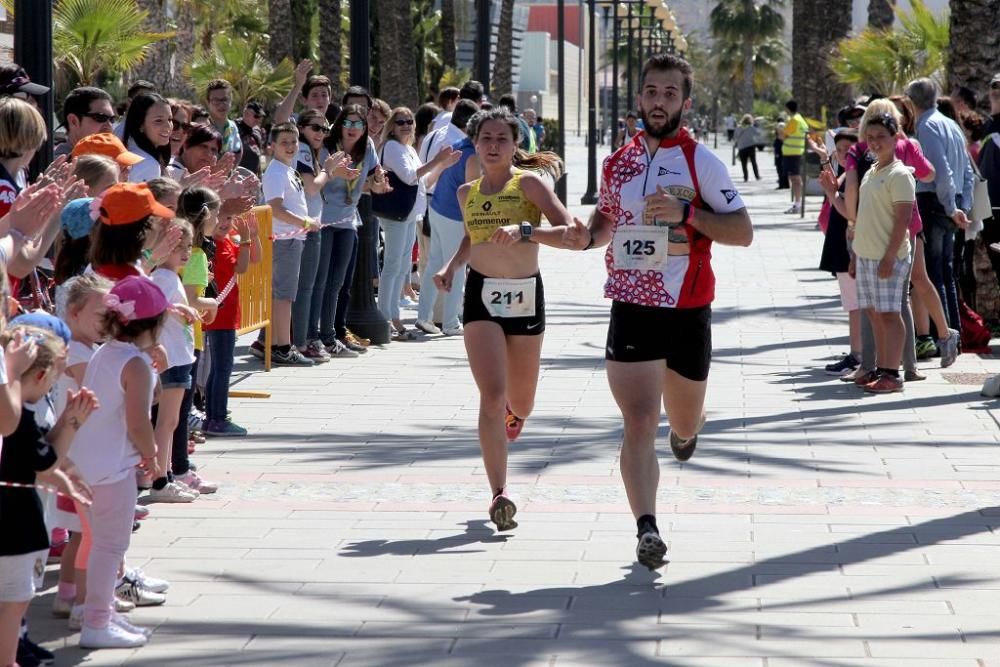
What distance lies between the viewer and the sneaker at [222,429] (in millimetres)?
9258

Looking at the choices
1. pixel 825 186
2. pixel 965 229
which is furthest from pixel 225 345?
pixel 965 229

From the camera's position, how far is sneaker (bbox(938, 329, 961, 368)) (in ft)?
38.6

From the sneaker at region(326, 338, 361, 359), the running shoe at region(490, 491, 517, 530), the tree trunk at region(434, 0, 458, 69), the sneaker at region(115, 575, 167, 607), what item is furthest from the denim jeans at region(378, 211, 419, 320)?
the tree trunk at region(434, 0, 458, 69)

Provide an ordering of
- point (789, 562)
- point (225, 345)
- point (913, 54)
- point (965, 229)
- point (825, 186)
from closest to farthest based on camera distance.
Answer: point (789, 562) < point (225, 345) < point (825, 186) < point (965, 229) < point (913, 54)

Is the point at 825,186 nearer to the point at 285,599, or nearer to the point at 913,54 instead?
the point at 285,599

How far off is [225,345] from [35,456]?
422cm

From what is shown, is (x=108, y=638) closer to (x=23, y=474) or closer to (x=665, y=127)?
(x=23, y=474)

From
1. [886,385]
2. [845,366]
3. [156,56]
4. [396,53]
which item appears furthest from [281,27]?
[886,385]

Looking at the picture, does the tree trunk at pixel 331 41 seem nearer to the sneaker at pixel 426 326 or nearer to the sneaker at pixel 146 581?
the sneaker at pixel 426 326

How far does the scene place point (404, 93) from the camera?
3159cm

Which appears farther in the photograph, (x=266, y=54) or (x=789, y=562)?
(x=266, y=54)

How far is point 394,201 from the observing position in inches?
531

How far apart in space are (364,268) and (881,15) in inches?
805

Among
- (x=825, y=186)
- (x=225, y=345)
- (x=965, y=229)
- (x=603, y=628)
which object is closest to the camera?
(x=603, y=628)
